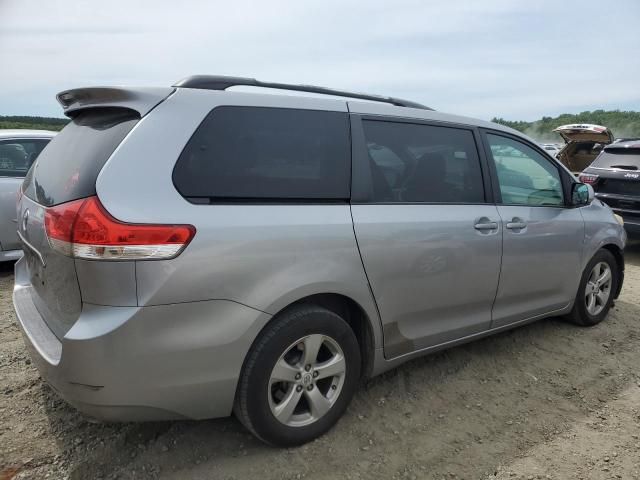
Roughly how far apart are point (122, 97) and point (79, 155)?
32 cm

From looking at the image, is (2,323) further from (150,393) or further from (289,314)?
(289,314)

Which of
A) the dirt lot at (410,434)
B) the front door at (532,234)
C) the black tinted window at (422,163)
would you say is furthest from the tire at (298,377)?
the front door at (532,234)

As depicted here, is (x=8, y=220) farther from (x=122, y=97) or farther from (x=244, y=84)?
(x=244, y=84)

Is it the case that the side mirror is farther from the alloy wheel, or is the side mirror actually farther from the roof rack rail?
the alloy wheel

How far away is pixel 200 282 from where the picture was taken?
6.41 feet

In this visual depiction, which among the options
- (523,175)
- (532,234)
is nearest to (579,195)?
(523,175)

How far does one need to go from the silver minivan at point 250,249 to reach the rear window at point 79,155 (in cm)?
1

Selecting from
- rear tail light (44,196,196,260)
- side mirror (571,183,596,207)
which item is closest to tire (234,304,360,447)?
rear tail light (44,196,196,260)

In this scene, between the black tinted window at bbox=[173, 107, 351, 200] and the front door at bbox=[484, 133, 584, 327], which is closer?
the black tinted window at bbox=[173, 107, 351, 200]

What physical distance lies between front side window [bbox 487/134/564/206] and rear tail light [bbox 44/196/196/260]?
2253mm

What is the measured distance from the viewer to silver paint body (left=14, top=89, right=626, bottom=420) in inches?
74.2

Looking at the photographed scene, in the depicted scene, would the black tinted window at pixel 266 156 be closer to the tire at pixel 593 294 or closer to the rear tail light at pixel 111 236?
the rear tail light at pixel 111 236

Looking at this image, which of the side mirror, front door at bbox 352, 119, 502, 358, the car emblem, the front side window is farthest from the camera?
the side mirror

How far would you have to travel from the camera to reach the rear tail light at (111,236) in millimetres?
1843
